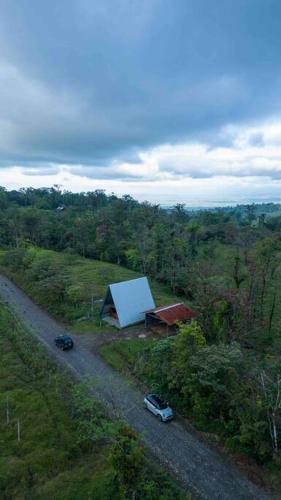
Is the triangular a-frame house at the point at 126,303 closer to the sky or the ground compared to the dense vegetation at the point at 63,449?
closer to the sky

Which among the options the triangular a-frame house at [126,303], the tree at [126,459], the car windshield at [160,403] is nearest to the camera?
the tree at [126,459]

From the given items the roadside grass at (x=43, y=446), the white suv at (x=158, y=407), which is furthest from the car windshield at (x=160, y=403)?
the roadside grass at (x=43, y=446)

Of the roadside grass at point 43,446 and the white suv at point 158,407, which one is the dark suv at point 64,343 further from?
the white suv at point 158,407

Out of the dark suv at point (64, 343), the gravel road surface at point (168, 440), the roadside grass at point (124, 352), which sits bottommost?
the gravel road surface at point (168, 440)

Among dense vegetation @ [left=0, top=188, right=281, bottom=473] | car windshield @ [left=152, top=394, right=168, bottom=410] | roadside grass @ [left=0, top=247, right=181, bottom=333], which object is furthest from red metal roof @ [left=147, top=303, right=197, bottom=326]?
car windshield @ [left=152, top=394, right=168, bottom=410]

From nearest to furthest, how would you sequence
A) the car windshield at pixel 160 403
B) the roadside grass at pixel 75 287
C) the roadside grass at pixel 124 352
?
1. the car windshield at pixel 160 403
2. the roadside grass at pixel 124 352
3. the roadside grass at pixel 75 287

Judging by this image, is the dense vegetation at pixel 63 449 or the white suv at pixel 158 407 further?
the white suv at pixel 158 407

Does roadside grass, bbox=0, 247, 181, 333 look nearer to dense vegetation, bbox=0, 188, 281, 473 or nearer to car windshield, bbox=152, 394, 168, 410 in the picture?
dense vegetation, bbox=0, 188, 281, 473

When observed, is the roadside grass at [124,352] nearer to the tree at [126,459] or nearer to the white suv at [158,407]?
the white suv at [158,407]
